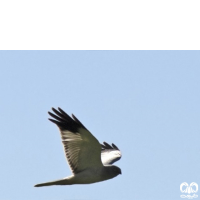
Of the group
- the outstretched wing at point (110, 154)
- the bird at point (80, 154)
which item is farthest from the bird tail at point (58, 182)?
the outstretched wing at point (110, 154)

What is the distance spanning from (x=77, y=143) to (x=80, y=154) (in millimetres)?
326

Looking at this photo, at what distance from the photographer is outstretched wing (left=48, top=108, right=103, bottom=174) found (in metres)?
13.9

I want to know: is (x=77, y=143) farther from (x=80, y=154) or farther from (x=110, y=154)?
(x=110, y=154)

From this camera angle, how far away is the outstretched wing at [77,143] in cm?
1390

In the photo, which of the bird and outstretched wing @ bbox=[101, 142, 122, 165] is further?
outstretched wing @ bbox=[101, 142, 122, 165]

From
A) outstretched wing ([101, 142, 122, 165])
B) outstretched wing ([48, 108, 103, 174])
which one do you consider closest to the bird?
outstretched wing ([48, 108, 103, 174])

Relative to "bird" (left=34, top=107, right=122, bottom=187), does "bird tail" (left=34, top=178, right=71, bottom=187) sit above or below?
below

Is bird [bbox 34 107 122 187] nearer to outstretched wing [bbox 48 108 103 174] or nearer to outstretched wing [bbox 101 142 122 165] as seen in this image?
outstretched wing [bbox 48 108 103 174]

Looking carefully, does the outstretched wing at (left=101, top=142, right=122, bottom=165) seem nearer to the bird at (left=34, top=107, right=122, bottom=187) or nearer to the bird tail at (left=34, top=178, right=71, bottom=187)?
the bird at (left=34, top=107, right=122, bottom=187)

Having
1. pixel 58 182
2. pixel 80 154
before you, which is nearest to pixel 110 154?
pixel 80 154

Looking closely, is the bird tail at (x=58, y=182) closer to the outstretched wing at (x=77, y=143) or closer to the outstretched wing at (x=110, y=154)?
the outstretched wing at (x=77, y=143)
